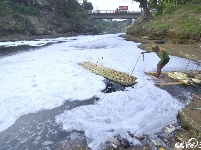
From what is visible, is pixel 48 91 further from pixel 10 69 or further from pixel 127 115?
pixel 10 69

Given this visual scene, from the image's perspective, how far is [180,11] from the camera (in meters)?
32.9

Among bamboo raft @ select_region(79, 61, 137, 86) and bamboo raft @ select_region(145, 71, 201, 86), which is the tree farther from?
bamboo raft @ select_region(145, 71, 201, 86)

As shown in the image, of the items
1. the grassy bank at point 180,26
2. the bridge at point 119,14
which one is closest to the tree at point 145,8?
the grassy bank at point 180,26

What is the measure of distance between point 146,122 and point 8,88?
8.39 metres

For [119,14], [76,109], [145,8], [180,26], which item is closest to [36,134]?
[76,109]

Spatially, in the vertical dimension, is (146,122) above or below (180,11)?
below

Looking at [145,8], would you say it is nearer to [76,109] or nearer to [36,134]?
[76,109]

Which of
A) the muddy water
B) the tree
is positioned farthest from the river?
the tree

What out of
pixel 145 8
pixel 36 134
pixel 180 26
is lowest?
pixel 36 134

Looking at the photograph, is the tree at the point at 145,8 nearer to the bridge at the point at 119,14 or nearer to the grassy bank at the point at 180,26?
the grassy bank at the point at 180,26

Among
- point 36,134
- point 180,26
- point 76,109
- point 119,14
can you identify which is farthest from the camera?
point 119,14

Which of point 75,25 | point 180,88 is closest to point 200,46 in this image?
point 180,88

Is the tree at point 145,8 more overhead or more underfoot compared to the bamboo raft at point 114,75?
more overhead

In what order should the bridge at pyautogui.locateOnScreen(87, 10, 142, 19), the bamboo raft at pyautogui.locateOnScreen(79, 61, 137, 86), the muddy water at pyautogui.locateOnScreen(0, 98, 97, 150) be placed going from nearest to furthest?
the muddy water at pyautogui.locateOnScreen(0, 98, 97, 150)
the bamboo raft at pyautogui.locateOnScreen(79, 61, 137, 86)
the bridge at pyautogui.locateOnScreen(87, 10, 142, 19)
